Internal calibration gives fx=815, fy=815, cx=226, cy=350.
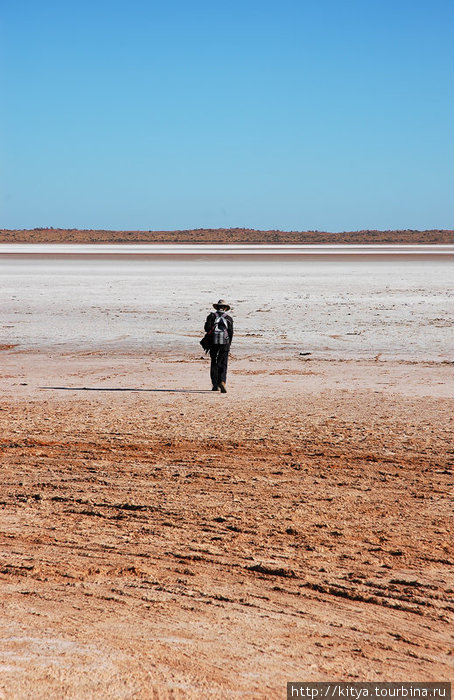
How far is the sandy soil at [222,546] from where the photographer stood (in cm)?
436

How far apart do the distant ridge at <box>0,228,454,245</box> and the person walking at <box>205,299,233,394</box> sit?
13912 cm

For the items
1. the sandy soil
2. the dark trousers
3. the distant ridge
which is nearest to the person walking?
the dark trousers

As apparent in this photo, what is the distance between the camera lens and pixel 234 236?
16675 centimetres

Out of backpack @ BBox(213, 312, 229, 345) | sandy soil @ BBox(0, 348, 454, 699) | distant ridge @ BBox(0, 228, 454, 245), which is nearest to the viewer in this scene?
sandy soil @ BBox(0, 348, 454, 699)

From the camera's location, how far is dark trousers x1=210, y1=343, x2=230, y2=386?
12.6 meters

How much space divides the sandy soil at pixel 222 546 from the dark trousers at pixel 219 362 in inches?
34.8

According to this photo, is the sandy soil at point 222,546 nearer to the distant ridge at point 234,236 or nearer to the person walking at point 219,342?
the person walking at point 219,342

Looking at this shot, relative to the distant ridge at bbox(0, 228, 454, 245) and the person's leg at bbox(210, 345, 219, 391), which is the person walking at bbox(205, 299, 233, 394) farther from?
the distant ridge at bbox(0, 228, 454, 245)

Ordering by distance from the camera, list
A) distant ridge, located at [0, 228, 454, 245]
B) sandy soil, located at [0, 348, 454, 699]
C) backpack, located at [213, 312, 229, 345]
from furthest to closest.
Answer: distant ridge, located at [0, 228, 454, 245], backpack, located at [213, 312, 229, 345], sandy soil, located at [0, 348, 454, 699]

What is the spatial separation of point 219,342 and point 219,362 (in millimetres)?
337

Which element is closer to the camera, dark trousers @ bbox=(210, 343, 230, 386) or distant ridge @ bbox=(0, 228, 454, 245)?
dark trousers @ bbox=(210, 343, 230, 386)

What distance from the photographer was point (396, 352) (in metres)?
17.3

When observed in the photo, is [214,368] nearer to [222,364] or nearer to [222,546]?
[222,364]

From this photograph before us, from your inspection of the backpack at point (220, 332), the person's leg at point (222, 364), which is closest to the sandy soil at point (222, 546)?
the person's leg at point (222, 364)
